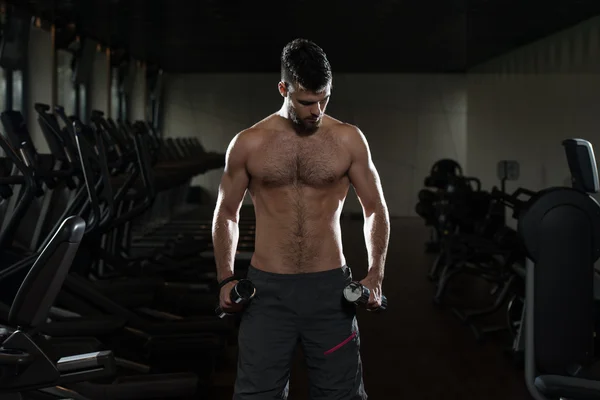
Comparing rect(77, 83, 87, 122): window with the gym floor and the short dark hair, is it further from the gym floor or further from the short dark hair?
the short dark hair

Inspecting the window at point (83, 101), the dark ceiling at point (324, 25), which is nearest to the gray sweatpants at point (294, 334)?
the dark ceiling at point (324, 25)

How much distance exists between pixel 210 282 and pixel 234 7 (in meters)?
2.51

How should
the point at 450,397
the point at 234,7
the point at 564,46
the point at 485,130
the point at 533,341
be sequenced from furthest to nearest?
the point at 485,130, the point at 564,46, the point at 234,7, the point at 450,397, the point at 533,341

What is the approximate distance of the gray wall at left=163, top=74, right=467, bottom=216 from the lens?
23.6ft

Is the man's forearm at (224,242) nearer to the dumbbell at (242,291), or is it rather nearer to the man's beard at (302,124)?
the dumbbell at (242,291)

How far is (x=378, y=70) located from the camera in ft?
26.0

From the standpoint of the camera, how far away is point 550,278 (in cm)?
319

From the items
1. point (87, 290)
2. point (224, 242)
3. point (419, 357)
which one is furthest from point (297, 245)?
point (419, 357)

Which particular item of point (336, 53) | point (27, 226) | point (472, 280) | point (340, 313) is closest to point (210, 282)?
point (27, 226)

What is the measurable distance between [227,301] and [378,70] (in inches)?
237

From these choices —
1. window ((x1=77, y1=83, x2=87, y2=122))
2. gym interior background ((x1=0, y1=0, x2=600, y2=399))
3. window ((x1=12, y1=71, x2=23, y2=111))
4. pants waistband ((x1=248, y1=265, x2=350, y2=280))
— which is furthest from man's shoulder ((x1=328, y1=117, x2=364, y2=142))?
window ((x1=77, y1=83, x2=87, y2=122))

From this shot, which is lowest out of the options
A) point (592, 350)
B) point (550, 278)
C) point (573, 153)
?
point (592, 350)

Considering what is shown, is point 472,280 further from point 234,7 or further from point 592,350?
point 592,350

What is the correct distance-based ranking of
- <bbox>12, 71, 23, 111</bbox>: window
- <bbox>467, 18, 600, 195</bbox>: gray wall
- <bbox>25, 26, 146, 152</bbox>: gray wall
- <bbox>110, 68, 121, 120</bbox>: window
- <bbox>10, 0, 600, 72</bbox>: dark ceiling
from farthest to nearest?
1. <bbox>110, 68, 121, 120</bbox>: window
2. <bbox>25, 26, 146, 152</bbox>: gray wall
3. <bbox>12, 71, 23, 111</bbox>: window
4. <bbox>10, 0, 600, 72</bbox>: dark ceiling
5. <bbox>467, 18, 600, 195</bbox>: gray wall
